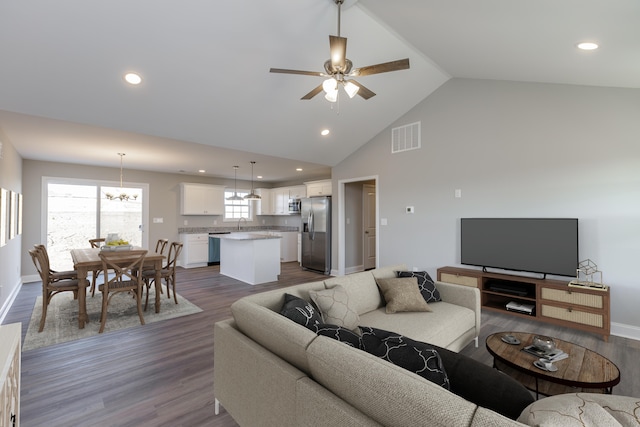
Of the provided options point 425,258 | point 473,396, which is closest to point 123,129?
point 473,396

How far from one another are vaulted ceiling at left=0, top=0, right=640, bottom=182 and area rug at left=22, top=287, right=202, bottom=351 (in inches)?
97.6

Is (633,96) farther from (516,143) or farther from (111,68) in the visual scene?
(111,68)

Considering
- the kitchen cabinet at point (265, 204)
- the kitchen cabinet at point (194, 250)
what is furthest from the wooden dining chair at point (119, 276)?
the kitchen cabinet at point (265, 204)

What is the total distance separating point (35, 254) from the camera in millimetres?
3467

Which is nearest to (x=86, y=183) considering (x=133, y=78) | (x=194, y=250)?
(x=194, y=250)

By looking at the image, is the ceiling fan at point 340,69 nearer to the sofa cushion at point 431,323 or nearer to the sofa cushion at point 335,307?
the sofa cushion at point 335,307

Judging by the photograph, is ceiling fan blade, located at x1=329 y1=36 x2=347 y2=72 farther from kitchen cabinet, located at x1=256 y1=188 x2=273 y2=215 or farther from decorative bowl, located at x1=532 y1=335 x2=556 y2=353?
kitchen cabinet, located at x1=256 y1=188 x2=273 y2=215

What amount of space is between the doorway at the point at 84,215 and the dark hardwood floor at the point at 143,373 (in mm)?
2985

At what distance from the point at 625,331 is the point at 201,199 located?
847 centimetres

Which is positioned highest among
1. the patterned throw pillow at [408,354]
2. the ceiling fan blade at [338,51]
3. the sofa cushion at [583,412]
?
the ceiling fan blade at [338,51]

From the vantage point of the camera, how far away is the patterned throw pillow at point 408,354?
1239 mm

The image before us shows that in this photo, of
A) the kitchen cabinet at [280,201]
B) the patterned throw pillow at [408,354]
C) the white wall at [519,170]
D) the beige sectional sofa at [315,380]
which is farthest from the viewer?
the kitchen cabinet at [280,201]

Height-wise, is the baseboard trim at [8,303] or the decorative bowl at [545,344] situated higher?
the decorative bowl at [545,344]

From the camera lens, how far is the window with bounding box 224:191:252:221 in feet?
29.5
